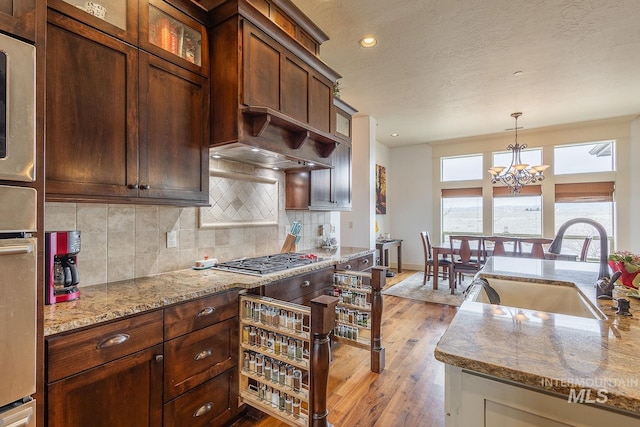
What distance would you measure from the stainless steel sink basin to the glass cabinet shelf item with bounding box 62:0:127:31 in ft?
7.42

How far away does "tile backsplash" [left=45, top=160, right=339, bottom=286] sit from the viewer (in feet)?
5.43

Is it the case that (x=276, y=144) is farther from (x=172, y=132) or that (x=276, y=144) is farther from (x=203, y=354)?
(x=203, y=354)

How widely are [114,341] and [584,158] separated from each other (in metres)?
7.30

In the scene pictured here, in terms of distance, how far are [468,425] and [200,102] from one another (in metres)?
2.14

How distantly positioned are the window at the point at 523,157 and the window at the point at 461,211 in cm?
70

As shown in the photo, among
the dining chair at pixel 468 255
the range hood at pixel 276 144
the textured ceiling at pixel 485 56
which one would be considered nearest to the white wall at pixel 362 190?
the textured ceiling at pixel 485 56

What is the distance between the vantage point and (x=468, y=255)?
4.78m

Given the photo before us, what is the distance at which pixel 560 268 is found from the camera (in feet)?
6.27

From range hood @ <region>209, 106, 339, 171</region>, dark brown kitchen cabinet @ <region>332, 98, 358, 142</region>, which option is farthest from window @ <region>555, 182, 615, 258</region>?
range hood @ <region>209, 106, 339, 171</region>

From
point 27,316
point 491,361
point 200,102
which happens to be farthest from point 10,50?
point 491,361

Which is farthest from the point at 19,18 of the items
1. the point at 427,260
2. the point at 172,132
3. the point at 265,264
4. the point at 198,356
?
the point at 427,260

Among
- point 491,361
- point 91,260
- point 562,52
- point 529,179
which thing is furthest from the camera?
point 529,179

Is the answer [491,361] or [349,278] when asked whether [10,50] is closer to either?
[491,361]

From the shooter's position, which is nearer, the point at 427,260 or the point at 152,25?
the point at 152,25
